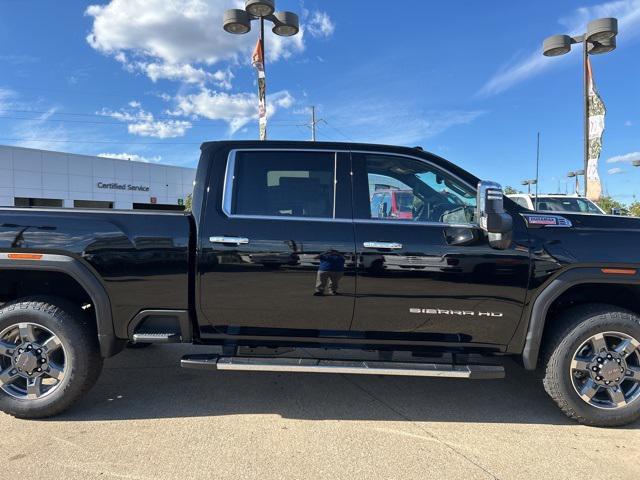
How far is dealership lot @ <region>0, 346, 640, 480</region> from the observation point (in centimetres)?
287

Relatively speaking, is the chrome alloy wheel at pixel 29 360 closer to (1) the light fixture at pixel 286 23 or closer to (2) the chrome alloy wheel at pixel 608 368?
(2) the chrome alloy wheel at pixel 608 368

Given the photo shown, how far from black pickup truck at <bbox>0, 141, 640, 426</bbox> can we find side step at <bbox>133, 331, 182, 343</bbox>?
1 centimetres

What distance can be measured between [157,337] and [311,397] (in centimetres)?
139

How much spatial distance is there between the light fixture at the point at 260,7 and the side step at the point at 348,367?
6890mm

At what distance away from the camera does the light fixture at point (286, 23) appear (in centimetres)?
869

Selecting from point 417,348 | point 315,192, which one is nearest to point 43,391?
point 315,192

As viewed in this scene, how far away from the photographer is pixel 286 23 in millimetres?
8742

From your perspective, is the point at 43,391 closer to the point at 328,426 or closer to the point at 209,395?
the point at 209,395

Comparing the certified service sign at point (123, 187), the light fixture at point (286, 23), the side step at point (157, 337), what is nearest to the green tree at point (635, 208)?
the light fixture at point (286, 23)

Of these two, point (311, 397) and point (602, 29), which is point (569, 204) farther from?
point (311, 397)

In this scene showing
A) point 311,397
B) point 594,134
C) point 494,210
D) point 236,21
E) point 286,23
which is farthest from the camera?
point 594,134

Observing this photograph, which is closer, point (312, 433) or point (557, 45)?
point (312, 433)

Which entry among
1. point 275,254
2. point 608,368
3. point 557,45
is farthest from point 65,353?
point 557,45

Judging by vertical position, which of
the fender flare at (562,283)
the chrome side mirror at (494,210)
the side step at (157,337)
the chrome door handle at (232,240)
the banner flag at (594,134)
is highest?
the banner flag at (594,134)
